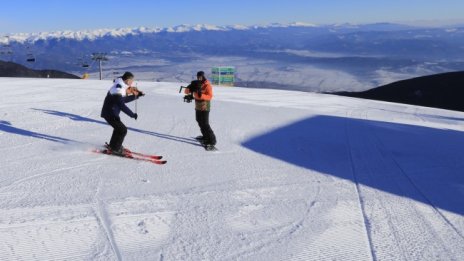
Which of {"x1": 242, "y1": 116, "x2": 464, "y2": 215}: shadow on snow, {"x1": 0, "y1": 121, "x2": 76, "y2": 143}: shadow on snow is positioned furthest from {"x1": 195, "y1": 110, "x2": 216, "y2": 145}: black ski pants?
{"x1": 0, "y1": 121, "x2": 76, "y2": 143}: shadow on snow

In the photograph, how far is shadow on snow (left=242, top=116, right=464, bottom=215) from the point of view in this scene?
7.20 meters

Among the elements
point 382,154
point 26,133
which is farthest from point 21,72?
point 382,154

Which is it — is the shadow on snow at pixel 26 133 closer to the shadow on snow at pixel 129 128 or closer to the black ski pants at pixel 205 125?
the shadow on snow at pixel 129 128

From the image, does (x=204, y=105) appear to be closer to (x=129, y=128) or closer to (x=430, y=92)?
(x=129, y=128)

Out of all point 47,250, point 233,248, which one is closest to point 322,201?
point 233,248

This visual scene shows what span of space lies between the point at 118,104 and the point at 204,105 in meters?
1.85

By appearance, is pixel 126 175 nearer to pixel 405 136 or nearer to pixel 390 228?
pixel 390 228

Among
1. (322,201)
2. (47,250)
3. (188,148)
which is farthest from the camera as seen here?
(188,148)

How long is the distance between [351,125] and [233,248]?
961cm

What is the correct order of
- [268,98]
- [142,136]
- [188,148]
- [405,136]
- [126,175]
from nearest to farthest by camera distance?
[126,175], [188,148], [142,136], [405,136], [268,98]

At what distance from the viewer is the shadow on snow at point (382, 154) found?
7203 millimetres

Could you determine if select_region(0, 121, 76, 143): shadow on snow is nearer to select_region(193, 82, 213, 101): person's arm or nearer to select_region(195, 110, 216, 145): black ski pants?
select_region(195, 110, 216, 145): black ski pants

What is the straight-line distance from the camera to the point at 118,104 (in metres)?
8.11

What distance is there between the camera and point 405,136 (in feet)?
39.1
